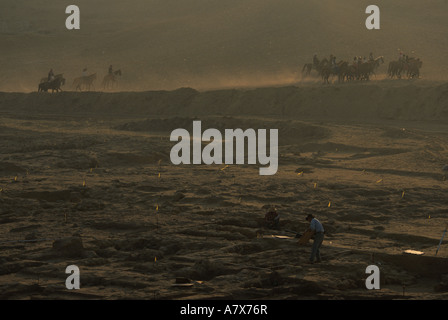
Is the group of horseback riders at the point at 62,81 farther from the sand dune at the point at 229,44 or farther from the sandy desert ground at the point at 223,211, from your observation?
the sandy desert ground at the point at 223,211

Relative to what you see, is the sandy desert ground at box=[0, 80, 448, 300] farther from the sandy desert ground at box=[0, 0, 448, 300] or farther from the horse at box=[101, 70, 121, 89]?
the horse at box=[101, 70, 121, 89]

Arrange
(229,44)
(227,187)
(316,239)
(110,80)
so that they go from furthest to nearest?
(229,44) → (110,80) → (227,187) → (316,239)

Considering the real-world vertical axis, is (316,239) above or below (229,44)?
below

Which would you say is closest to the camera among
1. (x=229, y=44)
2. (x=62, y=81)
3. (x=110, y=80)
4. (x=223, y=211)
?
(x=223, y=211)

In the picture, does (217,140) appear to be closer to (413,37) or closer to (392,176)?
(392,176)

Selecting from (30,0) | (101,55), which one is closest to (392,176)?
(101,55)

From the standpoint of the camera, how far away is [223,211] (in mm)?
16125

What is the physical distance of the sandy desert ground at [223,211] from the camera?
37.0ft

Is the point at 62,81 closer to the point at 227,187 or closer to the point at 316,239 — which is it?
the point at 227,187

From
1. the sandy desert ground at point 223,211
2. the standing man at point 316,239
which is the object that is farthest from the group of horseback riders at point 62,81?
the standing man at point 316,239

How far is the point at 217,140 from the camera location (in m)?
28.5

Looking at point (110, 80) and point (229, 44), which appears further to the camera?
point (229, 44)

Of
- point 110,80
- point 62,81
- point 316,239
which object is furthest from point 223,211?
point 110,80
